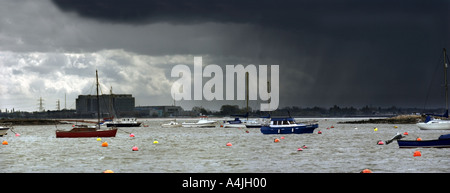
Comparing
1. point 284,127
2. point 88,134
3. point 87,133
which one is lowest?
point 88,134

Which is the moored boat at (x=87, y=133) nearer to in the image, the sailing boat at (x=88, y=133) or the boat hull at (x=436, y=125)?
the sailing boat at (x=88, y=133)

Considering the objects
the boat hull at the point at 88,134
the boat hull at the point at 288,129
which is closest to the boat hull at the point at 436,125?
the boat hull at the point at 288,129

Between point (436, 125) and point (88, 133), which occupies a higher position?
point (436, 125)

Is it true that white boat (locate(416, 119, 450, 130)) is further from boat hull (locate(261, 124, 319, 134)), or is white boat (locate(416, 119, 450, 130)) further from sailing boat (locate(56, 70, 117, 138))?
sailing boat (locate(56, 70, 117, 138))

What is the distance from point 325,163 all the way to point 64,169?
20.7m

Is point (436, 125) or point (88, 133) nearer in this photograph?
point (88, 133)

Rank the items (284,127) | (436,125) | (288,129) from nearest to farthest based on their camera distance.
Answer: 1. (288,129)
2. (284,127)
3. (436,125)

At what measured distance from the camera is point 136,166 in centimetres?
4194

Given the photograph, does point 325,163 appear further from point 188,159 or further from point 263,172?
point 188,159

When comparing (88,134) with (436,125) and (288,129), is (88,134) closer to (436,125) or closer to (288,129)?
(288,129)

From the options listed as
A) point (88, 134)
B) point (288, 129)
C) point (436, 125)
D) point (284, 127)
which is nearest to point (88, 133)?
point (88, 134)

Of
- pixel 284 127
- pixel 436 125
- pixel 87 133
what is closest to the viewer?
pixel 87 133

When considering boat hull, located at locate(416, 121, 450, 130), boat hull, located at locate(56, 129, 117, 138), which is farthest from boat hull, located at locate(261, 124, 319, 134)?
boat hull, located at locate(416, 121, 450, 130)
